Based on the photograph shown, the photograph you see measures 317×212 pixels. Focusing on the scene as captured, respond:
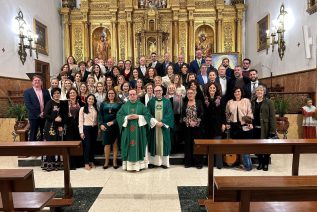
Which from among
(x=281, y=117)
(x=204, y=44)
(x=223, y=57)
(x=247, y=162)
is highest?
(x=204, y=44)

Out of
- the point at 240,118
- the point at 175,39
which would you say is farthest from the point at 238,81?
the point at 175,39

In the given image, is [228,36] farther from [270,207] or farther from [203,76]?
[270,207]

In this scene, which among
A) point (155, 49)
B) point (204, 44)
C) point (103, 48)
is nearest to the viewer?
point (155, 49)

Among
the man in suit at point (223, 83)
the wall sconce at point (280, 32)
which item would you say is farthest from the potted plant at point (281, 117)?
the wall sconce at point (280, 32)

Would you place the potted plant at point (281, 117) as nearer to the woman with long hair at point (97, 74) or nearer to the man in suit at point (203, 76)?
the man in suit at point (203, 76)

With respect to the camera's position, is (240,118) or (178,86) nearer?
(240,118)

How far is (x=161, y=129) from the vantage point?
5.99 meters

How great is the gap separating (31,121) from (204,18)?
34.7ft

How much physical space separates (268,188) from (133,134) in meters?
3.75

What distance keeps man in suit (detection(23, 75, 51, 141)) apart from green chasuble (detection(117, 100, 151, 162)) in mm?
1712

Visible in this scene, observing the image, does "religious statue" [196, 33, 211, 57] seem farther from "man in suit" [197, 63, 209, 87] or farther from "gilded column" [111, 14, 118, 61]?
"man in suit" [197, 63, 209, 87]

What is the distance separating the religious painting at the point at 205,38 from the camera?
14.6m

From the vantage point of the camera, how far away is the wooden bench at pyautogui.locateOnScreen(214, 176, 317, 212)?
7.20 feet

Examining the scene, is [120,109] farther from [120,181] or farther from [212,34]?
[212,34]
